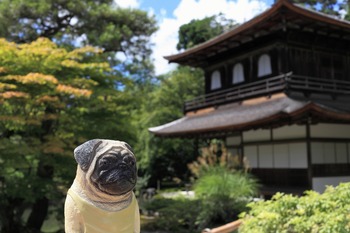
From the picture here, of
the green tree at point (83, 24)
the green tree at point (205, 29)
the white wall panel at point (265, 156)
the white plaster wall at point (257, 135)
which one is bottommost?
the white wall panel at point (265, 156)

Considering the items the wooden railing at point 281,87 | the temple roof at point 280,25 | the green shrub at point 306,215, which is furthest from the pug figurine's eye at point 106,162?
the wooden railing at point 281,87

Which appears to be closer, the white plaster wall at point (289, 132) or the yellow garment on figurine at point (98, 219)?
the yellow garment on figurine at point (98, 219)

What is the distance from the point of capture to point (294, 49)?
14.3 metres

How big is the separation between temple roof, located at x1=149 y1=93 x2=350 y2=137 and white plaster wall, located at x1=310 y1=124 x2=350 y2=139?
0.69 meters

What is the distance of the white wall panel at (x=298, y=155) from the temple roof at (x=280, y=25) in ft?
12.6

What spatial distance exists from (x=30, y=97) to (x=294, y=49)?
31.6 ft

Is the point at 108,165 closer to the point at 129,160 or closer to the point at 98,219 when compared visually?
the point at 129,160

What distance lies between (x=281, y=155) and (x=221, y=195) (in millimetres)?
3845

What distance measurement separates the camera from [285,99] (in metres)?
12.7

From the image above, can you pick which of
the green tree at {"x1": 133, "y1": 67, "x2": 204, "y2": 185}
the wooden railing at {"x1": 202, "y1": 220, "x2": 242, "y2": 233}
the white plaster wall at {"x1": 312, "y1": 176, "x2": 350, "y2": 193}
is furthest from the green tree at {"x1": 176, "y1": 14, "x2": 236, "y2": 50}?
the wooden railing at {"x1": 202, "y1": 220, "x2": 242, "y2": 233}

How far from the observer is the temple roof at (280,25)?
12.4 meters

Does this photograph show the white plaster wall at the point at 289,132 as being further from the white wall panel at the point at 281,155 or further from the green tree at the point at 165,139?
the green tree at the point at 165,139

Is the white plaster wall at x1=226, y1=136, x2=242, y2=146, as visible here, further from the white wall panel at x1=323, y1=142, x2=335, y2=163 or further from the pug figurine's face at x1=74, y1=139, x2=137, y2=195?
the pug figurine's face at x1=74, y1=139, x2=137, y2=195

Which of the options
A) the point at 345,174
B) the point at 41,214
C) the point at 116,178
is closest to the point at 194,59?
the point at 345,174
